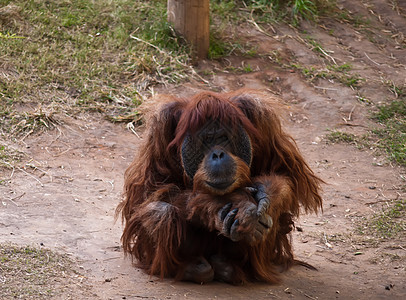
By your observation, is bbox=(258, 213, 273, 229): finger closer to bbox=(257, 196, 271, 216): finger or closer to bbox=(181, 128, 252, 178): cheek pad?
bbox=(257, 196, 271, 216): finger

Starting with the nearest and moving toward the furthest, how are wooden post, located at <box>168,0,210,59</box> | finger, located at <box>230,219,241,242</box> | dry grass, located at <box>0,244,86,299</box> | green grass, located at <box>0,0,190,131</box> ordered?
1. dry grass, located at <box>0,244,86,299</box>
2. finger, located at <box>230,219,241,242</box>
3. green grass, located at <box>0,0,190,131</box>
4. wooden post, located at <box>168,0,210,59</box>

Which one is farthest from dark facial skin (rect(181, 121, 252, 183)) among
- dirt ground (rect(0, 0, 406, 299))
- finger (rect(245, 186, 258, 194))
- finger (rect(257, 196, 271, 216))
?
dirt ground (rect(0, 0, 406, 299))

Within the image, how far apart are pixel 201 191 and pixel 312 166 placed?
2.63m

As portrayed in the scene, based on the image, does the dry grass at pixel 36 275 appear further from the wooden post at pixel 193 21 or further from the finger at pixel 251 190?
the wooden post at pixel 193 21

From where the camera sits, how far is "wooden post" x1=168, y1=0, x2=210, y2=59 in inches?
286

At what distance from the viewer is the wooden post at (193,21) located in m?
7.27

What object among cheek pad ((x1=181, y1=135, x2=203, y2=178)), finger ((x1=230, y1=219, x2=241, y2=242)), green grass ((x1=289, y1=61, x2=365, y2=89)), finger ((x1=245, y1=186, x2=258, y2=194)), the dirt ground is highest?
cheek pad ((x1=181, y1=135, x2=203, y2=178))

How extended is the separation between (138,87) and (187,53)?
0.89m

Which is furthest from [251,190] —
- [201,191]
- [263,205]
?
[201,191]

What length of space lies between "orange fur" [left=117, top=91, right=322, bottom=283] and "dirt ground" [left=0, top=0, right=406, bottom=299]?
0.17 metres

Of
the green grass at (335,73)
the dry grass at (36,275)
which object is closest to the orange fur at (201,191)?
the dry grass at (36,275)

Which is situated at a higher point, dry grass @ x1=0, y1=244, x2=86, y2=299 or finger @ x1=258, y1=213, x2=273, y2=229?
finger @ x1=258, y1=213, x2=273, y2=229

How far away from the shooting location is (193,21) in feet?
24.1

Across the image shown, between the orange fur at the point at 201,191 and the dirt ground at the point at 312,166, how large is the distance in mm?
167
